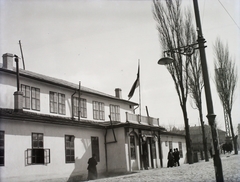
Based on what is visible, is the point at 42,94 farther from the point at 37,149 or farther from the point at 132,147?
the point at 132,147

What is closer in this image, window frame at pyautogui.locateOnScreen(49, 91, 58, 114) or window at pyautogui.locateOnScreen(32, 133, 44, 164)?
window at pyautogui.locateOnScreen(32, 133, 44, 164)

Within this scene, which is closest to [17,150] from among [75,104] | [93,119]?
[75,104]

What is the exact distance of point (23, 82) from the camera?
2000 centimetres

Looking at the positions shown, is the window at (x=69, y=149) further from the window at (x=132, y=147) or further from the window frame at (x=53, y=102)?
the window at (x=132, y=147)

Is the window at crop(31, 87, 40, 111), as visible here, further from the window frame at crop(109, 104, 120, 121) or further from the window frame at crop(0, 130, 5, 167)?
the window frame at crop(109, 104, 120, 121)

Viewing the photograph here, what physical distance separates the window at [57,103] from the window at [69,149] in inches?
104

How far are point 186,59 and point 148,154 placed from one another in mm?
9415

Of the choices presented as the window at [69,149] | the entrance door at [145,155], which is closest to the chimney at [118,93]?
the entrance door at [145,155]

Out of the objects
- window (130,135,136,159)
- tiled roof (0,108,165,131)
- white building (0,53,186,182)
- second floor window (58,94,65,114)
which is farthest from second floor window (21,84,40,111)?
window (130,135,136,159)

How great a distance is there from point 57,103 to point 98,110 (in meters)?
5.54

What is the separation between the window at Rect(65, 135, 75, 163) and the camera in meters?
20.1

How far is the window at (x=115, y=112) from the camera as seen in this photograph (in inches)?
1157

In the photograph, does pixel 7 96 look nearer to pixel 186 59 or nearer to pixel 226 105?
pixel 186 59

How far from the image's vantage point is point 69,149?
20.4m
